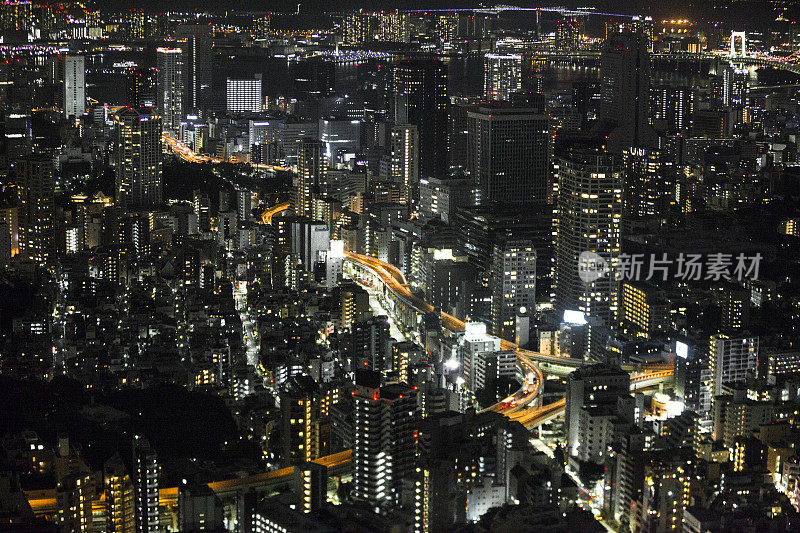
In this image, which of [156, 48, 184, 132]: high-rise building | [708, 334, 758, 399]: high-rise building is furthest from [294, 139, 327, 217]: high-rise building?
[708, 334, 758, 399]: high-rise building

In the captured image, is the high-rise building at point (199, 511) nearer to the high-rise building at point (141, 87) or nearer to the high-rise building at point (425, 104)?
the high-rise building at point (425, 104)

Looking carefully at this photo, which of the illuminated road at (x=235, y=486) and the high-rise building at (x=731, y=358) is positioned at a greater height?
the high-rise building at (x=731, y=358)

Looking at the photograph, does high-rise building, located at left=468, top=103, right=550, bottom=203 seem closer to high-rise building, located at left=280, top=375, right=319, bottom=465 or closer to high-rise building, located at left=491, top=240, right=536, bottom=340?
high-rise building, located at left=491, top=240, right=536, bottom=340

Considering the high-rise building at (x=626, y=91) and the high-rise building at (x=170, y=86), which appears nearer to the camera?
the high-rise building at (x=626, y=91)

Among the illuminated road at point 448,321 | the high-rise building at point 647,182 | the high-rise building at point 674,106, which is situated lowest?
the illuminated road at point 448,321

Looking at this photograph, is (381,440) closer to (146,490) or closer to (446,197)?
(146,490)

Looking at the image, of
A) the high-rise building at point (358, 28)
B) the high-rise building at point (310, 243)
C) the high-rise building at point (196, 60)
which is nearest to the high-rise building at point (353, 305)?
the high-rise building at point (310, 243)

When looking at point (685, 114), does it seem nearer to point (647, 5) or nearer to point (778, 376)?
point (647, 5)
